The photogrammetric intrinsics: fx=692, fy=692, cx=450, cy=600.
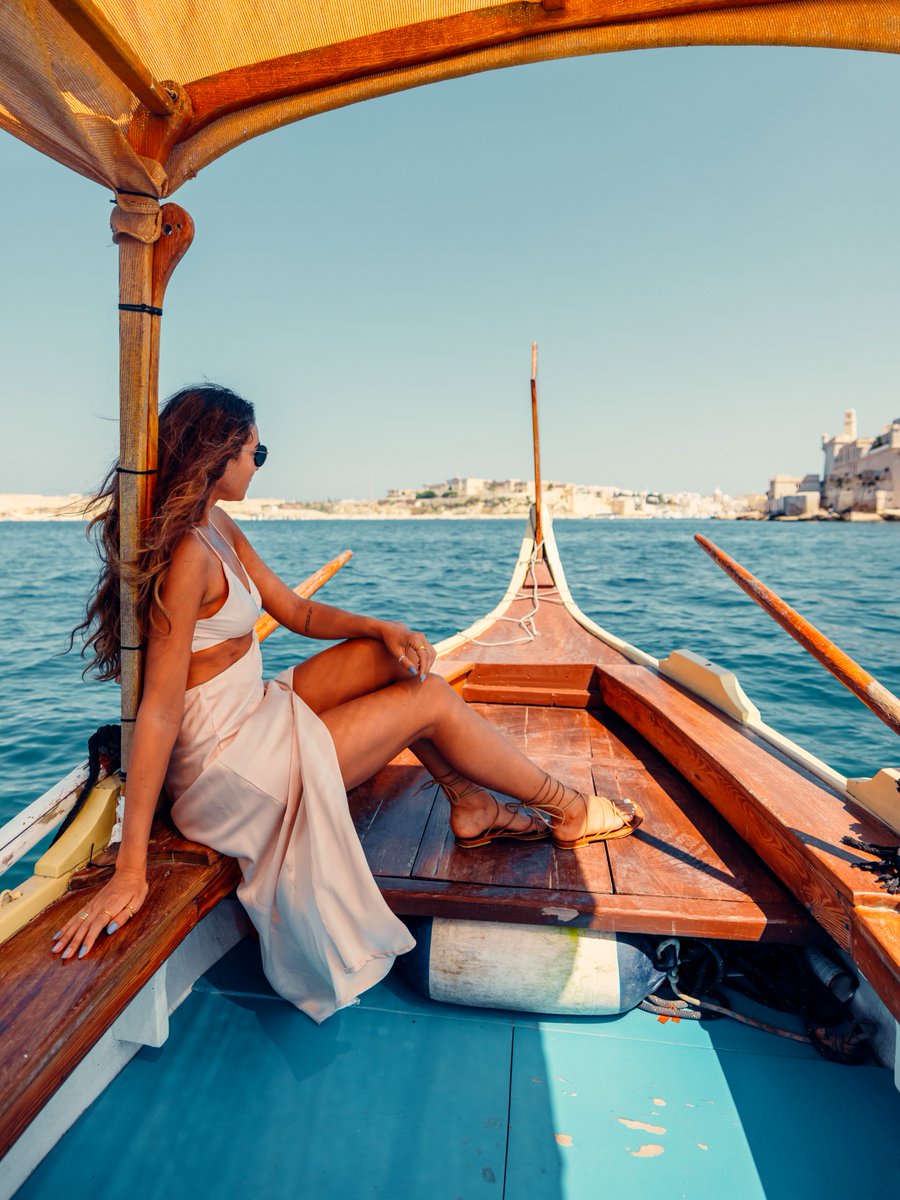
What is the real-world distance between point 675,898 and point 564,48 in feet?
5.73

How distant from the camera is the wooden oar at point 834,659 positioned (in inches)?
55.1

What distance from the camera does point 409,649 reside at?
1.58 m

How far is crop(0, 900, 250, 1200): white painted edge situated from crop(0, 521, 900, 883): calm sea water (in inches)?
79.4

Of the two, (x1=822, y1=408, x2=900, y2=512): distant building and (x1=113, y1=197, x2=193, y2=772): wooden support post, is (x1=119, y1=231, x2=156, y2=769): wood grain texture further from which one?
(x1=822, y1=408, x2=900, y2=512): distant building

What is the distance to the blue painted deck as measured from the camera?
1.15 meters

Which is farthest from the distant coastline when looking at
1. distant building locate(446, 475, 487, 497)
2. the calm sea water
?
the calm sea water

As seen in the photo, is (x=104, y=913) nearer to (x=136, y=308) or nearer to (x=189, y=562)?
(x=189, y=562)

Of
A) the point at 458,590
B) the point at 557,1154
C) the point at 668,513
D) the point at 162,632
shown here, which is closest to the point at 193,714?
the point at 162,632

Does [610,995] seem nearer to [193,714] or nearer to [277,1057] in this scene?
[277,1057]

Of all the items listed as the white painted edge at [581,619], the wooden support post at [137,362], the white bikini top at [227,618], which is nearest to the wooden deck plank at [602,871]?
the white bikini top at [227,618]

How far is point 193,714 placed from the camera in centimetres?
136

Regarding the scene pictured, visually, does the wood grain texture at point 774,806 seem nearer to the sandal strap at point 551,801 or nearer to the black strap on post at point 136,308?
the sandal strap at point 551,801

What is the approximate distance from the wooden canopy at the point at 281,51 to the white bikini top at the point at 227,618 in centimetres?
72

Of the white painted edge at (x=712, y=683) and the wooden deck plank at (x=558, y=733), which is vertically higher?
the white painted edge at (x=712, y=683)
